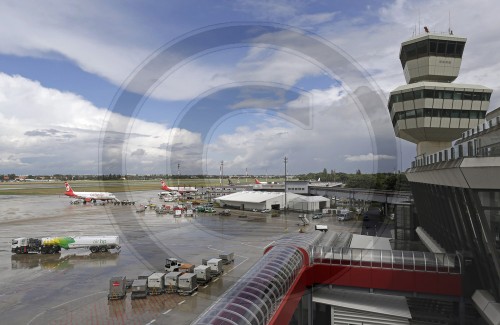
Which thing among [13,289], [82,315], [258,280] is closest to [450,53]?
[258,280]

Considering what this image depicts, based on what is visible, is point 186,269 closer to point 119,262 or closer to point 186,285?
point 186,285

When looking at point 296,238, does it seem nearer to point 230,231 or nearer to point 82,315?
point 82,315

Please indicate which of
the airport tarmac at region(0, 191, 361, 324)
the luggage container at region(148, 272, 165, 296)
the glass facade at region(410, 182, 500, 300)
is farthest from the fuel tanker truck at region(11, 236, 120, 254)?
the glass facade at region(410, 182, 500, 300)

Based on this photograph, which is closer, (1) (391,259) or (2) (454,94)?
(1) (391,259)

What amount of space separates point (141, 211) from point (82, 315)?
73.8m

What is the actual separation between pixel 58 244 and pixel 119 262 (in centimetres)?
1098

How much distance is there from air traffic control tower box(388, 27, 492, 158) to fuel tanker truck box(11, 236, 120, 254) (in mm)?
40619

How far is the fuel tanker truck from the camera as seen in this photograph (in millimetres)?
46281

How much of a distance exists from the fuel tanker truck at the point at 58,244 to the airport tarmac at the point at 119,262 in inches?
46.3

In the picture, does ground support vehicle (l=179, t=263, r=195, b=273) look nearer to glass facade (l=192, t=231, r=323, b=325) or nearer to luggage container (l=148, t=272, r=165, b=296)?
luggage container (l=148, t=272, r=165, b=296)

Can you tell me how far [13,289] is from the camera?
105 ft

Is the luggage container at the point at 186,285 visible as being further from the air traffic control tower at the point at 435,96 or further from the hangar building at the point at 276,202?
the hangar building at the point at 276,202

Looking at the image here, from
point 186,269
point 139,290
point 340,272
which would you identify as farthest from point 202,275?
point 340,272

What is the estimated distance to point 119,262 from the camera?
4238cm
